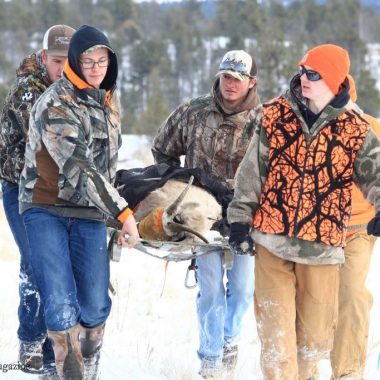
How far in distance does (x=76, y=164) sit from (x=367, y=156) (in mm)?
1378

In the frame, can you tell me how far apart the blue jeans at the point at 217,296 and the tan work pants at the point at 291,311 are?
2.92 feet

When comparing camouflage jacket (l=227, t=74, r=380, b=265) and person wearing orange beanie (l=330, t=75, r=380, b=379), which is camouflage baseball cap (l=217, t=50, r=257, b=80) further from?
camouflage jacket (l=227, t=74, r=380, b=265)

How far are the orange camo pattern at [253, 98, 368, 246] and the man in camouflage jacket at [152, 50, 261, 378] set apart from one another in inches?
42.8

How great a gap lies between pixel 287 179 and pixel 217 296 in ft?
4.37

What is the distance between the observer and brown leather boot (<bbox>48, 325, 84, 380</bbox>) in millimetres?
3848

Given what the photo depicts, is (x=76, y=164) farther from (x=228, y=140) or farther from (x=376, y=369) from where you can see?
(x=376, y=369)

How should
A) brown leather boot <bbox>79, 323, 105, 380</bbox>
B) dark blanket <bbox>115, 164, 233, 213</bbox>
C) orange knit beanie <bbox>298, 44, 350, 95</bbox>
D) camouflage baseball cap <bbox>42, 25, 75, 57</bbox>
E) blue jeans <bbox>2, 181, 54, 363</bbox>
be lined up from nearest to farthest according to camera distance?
orange knit beanie <bbox>298, 44, 350, 95</bbox>
brown leather boot <bbox>79, 323, 105, 380</bbox>
camouflage baseball cap <bbox>42, 25, 75, 57</bbox>
blue jeans <bbox>2, 181, 54, 363</bbox>
dark blanket <bbox>115, 164, 233, 213</bbox>

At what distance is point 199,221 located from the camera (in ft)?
15.0

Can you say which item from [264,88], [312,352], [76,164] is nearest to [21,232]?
[76,164]

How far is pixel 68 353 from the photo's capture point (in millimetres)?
3861

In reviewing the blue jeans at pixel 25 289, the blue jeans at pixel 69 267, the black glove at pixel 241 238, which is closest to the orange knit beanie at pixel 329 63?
the black glove at pixel 241 238

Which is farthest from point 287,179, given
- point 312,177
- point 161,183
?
point 161,183

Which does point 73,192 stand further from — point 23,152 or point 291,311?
point 291,311

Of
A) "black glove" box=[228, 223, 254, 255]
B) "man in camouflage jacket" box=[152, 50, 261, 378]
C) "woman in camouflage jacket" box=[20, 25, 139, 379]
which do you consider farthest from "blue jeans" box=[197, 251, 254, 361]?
"woman in camouflage jacket" box=[20, 25, 139, 379]
